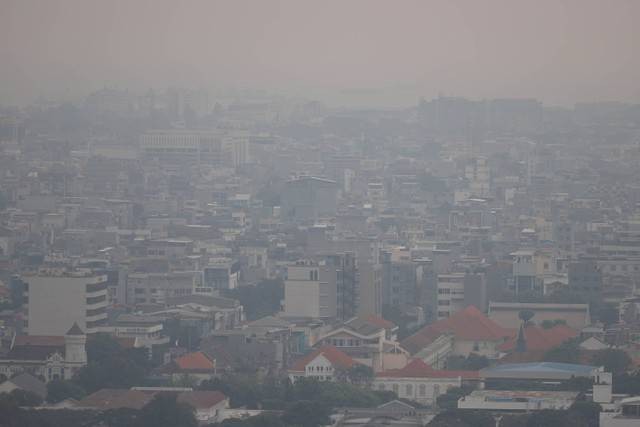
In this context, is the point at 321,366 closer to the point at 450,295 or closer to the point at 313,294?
the point at 313,294

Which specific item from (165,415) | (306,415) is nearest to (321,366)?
(306,415)

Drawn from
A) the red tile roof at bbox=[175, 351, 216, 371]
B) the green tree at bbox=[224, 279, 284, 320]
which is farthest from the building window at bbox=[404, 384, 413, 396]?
the green tree at bbox=[224, 279, 284, 320]

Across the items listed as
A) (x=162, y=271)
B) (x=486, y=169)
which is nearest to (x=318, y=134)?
(x=486, y=169)

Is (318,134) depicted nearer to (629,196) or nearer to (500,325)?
(629,196)

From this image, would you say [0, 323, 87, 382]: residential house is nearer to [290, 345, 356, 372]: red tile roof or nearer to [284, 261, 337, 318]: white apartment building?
[290, 345, 356, 372]: red tile roof

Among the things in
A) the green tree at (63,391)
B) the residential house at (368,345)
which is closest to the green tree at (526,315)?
the residential house at (368,345)
